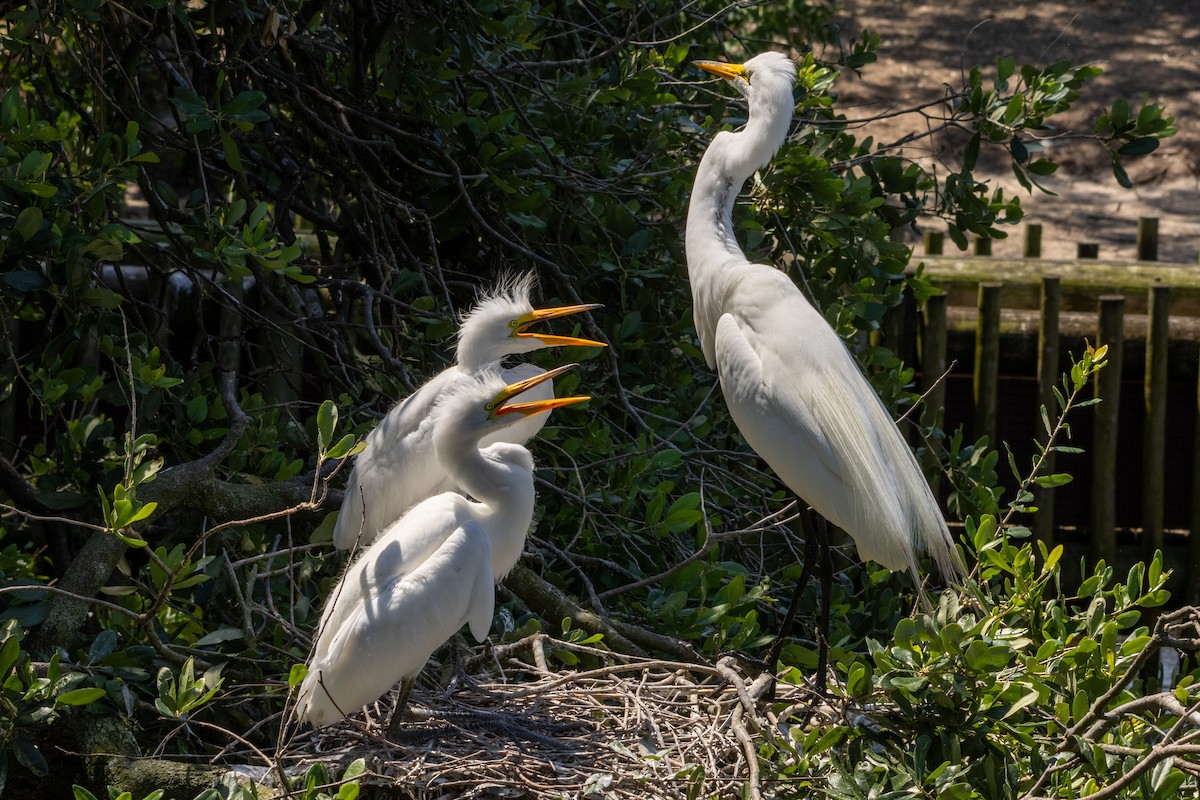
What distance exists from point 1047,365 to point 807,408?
7.76ft

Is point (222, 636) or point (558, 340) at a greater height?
point (558, 340)

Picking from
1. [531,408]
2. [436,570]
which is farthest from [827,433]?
[436,570]

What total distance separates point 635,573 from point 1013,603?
1132 mm

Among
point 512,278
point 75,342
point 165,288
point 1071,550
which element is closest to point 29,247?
point 75,342

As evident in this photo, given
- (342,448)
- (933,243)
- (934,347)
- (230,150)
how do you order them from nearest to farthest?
Result: (342,448) → (230,150) → (934,347) → (933,243)

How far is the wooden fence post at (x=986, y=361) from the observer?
501 cm

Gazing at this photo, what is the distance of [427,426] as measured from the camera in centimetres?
340

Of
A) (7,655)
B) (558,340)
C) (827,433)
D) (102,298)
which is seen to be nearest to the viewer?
(7,655)

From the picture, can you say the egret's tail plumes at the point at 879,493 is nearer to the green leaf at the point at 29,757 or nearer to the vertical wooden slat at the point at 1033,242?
the green leaf at the point at 29,757

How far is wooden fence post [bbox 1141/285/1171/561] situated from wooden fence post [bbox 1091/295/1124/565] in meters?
0.12

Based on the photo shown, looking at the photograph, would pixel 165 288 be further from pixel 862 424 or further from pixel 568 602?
pixel 862 424

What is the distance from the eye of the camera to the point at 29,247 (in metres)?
2.76

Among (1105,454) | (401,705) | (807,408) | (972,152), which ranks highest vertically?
(972,152)

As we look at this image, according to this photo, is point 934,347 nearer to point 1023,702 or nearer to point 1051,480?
point 1051,480
